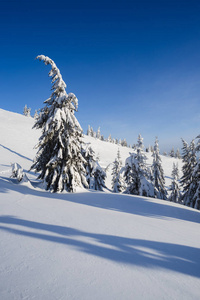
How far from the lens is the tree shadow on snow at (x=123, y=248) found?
2957 millimetres

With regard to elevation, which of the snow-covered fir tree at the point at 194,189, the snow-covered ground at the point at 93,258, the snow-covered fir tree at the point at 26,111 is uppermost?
the snow-covered fir tree at the point at 26,111

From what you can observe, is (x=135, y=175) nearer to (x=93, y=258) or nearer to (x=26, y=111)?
(x=93, y=258)

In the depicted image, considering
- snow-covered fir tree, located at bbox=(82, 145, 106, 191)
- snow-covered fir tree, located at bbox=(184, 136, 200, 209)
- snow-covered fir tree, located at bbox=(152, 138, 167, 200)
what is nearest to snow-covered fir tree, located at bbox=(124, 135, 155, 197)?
snow-covered fir tree, located at bbox=(82, 145, 106, 191)

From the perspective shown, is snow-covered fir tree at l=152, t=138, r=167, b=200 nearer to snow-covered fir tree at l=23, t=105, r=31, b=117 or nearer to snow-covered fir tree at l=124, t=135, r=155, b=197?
snow-covered fir tree at l=124, t=135, r=155, b=197

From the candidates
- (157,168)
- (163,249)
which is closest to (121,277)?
(163,249)

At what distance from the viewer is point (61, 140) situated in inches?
408

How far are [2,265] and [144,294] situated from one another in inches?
89.5

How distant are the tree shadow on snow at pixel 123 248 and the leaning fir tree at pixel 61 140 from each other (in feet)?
20.3

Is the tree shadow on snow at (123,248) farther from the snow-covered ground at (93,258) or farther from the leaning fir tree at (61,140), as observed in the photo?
the leaning fir tree at (61,140)

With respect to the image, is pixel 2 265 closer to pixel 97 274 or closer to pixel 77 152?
pixel 97 274

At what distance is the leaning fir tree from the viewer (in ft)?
33.6

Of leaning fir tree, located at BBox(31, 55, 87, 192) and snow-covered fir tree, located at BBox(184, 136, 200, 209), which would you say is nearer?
leaning fir tree, located at BBox(31, 55, 87, 192)

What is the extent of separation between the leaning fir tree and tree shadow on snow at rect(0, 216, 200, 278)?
617cm

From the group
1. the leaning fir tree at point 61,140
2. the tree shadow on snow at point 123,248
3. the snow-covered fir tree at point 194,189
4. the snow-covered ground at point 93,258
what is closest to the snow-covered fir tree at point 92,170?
the leaning fir tree at point 61,140
